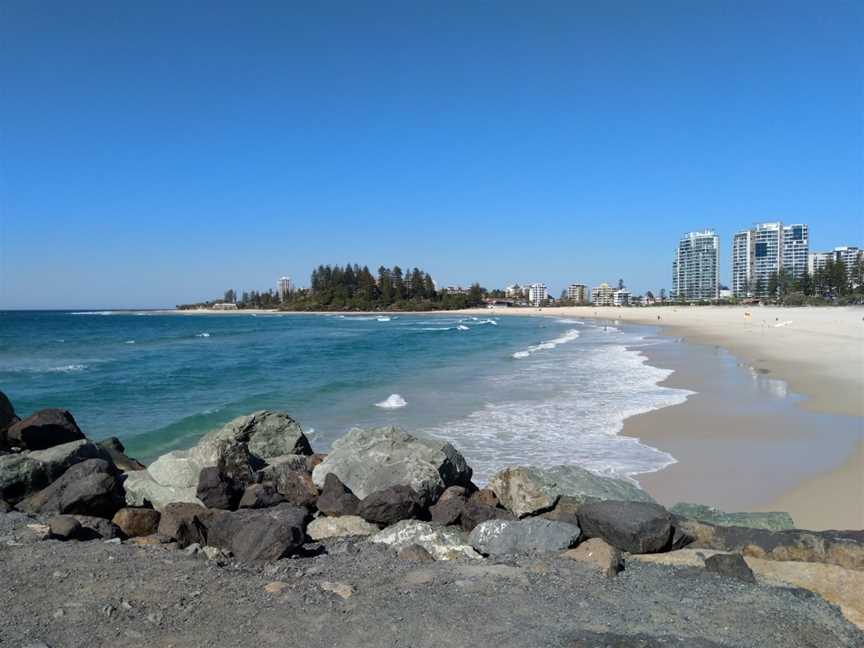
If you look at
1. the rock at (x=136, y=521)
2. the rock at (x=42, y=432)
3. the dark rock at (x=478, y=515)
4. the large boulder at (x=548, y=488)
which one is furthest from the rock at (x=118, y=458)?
the large boulder at (x=548, y=488)

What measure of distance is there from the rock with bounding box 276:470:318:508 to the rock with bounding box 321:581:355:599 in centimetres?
264

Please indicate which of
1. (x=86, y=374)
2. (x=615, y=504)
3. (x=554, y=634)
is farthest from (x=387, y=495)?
(x=86, y=374)

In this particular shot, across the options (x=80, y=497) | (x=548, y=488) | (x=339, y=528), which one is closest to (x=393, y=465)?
(x=339, y=528)

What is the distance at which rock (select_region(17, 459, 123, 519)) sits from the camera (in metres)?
6.53

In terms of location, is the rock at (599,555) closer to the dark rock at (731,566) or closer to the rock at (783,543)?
the dark rock at (731,566)

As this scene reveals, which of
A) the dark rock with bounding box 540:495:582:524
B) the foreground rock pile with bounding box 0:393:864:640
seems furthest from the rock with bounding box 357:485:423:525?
the dark rock with bounding box 540:495:582:524

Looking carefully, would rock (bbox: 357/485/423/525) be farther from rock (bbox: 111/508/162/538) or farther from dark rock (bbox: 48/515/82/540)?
dark rock (bbox: 48/515/82/540)

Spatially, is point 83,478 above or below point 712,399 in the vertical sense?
above

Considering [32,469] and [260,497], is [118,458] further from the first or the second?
[260,497]

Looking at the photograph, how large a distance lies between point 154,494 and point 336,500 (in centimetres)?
225

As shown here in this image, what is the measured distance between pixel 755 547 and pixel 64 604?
5.51 meters

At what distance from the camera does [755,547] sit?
5.39m

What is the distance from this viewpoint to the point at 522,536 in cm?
565

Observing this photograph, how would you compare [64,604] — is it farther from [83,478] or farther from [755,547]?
[755,547]
